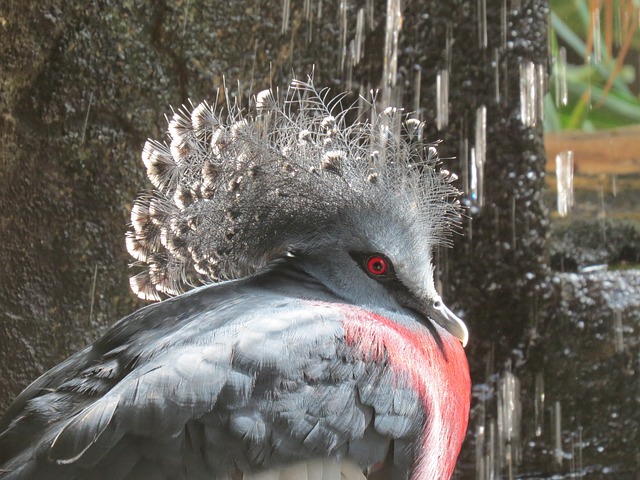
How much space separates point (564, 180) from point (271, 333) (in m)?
4.17

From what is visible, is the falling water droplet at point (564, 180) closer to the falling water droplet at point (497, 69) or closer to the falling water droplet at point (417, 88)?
the falling water droplet at point (497, 69)

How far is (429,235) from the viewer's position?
2115mm

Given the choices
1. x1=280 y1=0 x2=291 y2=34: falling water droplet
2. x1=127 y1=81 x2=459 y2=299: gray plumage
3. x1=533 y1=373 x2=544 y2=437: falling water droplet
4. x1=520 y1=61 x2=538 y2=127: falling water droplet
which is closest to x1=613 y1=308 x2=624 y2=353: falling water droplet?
x1=533 y1=373 x2=544 y2=437: falling water droplet

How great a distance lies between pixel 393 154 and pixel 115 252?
119 cm

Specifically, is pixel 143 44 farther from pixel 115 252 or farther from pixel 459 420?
pixel 459 420

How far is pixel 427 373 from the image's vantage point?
1.86 m

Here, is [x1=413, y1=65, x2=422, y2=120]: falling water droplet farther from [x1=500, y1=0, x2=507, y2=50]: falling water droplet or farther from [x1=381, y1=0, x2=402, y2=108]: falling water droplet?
[x1=500, y1=0, x2=507, y2=50]: falling water droplet

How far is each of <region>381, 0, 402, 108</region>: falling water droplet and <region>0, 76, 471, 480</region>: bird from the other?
98cm

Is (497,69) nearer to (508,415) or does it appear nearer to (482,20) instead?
(482,20)

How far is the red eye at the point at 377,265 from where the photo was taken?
2014mm

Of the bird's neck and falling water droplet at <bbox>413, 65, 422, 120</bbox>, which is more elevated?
falling water droplet at <bbox>413, 65, 422, 120</bbox>

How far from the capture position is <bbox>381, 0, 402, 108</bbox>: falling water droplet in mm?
3072

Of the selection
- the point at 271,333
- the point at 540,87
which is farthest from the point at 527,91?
the point at 271,333

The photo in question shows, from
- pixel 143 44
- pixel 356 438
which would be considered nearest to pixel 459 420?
pixel 356 438
